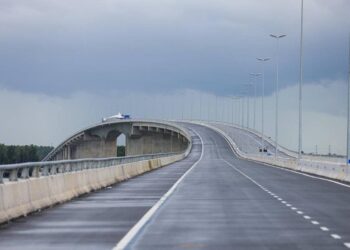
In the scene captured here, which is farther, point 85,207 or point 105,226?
point 85,207

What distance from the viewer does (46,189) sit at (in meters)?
25.6

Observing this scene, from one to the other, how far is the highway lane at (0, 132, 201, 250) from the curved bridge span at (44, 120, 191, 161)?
156 metres

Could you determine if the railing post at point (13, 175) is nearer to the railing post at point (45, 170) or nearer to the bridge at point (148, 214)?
the bridge at point (148, 214)

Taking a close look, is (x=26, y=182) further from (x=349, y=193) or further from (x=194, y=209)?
(x=349, y=193)

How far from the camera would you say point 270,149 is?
182000mm

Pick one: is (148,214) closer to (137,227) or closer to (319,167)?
(137,227)

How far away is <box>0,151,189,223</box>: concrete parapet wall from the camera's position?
67.2ft

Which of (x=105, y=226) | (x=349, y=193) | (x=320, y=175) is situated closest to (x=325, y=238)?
(x=105, y=226)

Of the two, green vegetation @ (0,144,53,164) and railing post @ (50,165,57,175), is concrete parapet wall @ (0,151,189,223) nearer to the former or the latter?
railing post @ (50,165,57,175)

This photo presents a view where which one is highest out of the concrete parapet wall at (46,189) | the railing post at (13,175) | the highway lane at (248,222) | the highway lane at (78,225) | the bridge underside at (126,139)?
the bridge underside at (126,139)

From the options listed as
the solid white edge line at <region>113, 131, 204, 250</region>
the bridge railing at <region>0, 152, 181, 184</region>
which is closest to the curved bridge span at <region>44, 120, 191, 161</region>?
the bridge railing at <region>0, 152, 181, 184</region>

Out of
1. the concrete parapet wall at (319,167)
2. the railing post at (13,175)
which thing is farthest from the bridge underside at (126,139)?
the railing post at (13,175)

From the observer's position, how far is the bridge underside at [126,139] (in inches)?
7456

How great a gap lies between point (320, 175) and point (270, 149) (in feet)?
403
